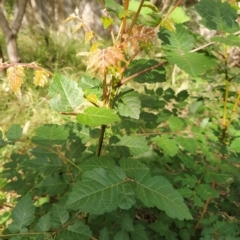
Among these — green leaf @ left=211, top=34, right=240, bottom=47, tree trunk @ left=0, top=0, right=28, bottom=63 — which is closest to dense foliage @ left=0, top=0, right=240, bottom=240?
green leaf @ left=211, top=34, right=240, bottom=47

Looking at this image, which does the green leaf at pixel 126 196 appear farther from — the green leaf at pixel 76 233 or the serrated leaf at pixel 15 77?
the serrated leaf at pixel 15 77

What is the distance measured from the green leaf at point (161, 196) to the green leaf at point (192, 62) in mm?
333

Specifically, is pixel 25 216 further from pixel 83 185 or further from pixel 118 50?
pixel 118 50

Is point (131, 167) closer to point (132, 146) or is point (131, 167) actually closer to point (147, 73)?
point (132, 146)

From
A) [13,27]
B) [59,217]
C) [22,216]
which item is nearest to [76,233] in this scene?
[59,217]

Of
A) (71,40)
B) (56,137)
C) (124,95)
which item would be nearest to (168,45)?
(124,95)

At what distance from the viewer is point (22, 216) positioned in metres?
1.02

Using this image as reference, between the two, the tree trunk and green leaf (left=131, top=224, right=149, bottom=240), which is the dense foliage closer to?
green leaf (left=131, top=224, right=149, bottom=240)

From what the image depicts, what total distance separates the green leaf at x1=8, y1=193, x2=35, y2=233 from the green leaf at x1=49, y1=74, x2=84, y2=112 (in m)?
0.39

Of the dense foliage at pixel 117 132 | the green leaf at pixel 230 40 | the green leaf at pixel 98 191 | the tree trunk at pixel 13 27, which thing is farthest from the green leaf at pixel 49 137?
the tree trunk at pixel 13 27

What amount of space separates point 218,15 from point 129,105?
0.42m

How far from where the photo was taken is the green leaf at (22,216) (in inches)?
39.6

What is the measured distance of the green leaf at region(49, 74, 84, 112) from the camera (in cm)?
88

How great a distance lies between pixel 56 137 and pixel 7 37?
97.3 inches
